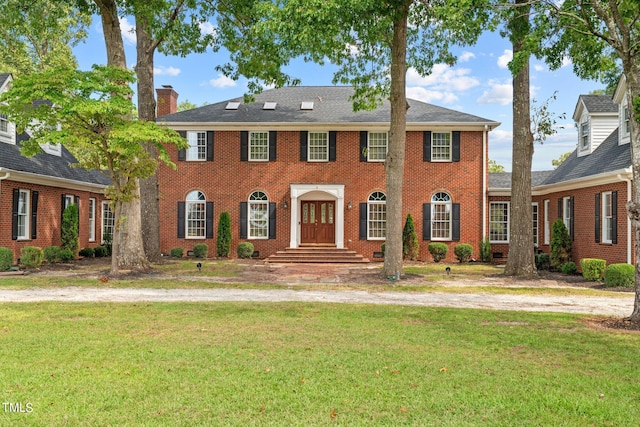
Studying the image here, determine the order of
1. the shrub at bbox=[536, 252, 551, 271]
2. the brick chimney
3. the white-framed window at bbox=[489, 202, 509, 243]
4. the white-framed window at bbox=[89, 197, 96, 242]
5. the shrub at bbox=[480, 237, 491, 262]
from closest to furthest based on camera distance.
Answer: the shrub at bbox=[536, 252, 551, 271], the shrub at bbox=[480, 237, 491, 262], the white-framed window at bbox=[489, 202, 509, 243], the white-framed window at bbox=[89, 197, 96, 242], the brick chimney

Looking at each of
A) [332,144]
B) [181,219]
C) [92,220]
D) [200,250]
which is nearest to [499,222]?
[332,144]

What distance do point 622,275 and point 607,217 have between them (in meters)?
3.47

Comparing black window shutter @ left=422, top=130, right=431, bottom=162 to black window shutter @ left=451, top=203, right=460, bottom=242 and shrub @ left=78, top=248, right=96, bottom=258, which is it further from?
shrub @ left=78, top=248, right=96, bottom=258

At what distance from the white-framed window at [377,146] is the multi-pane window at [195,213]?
25.4 ft

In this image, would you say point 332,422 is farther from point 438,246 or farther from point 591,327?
point 438,246

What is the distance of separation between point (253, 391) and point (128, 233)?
40.3 ft

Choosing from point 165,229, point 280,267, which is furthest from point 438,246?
point 165,229

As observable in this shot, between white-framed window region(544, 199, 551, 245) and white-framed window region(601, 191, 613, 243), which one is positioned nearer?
white-framed window region(601, 191, 613, 243)

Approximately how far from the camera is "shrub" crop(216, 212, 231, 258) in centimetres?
2216

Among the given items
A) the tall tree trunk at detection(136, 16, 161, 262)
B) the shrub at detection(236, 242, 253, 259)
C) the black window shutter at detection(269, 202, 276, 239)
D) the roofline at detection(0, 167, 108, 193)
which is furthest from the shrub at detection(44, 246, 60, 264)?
the black window shutter at detection(269, 202, 276, 239)

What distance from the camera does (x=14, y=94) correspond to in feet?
40.0

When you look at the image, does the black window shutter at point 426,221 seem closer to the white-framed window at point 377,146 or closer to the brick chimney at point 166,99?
the white-framed window at point 377,146

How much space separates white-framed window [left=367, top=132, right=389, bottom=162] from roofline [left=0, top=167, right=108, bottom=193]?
12.2 meters

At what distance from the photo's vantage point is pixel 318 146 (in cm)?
2270
